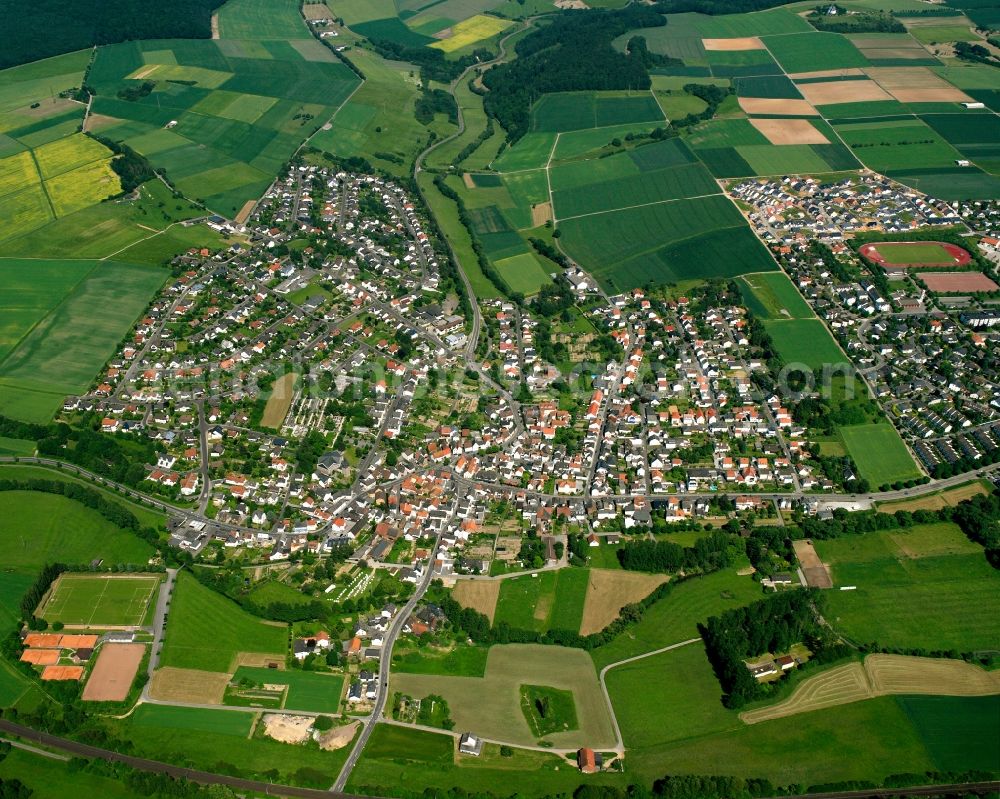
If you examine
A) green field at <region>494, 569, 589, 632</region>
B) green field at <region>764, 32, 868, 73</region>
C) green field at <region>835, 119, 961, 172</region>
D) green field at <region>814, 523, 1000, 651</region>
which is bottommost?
green field at <region>494, 569, 589, 632</region>

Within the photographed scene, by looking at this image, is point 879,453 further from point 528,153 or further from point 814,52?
point 814,52

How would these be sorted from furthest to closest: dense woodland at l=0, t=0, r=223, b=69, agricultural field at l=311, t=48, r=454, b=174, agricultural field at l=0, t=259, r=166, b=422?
dense woodland at l=0, t=0, r=223, b=69
agricultural field at l=311, t=48, r=454, b=174
agricultural field at l=0, t=259, r=166, b=422

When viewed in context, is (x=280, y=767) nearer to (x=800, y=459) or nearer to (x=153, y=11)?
(x=800, y=459)

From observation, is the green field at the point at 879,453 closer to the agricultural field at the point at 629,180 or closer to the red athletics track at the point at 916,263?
the red athletics track at the point at 916,263

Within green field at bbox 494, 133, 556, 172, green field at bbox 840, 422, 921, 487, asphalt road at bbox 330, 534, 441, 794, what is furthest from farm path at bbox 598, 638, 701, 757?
green field at bbox 494, 133, 556, 172

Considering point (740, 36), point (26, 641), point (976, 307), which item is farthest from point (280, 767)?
point (740, 36)

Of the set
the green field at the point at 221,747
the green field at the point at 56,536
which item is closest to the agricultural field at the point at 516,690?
the green field at the point at 221,747

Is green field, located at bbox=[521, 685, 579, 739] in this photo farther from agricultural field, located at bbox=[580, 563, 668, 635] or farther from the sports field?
the sports field

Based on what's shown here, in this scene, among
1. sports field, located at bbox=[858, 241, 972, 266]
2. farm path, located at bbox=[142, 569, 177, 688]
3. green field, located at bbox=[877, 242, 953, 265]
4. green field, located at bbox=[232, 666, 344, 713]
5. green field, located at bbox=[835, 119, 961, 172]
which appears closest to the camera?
green field, located at bbox=[232, 666, 344, 713]
